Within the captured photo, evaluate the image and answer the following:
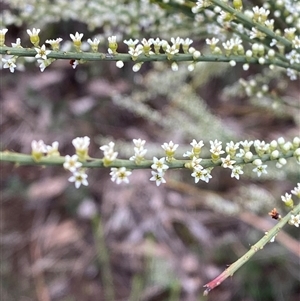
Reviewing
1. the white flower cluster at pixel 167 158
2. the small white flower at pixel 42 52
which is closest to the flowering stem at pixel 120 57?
the small white flower at pixel 42 52

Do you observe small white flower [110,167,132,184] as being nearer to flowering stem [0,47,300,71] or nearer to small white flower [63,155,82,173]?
small white flower [63,155,82,173]

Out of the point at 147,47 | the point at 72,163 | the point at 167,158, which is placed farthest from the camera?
the point at 147,47

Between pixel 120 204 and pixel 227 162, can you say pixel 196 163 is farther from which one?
pixel 120 204

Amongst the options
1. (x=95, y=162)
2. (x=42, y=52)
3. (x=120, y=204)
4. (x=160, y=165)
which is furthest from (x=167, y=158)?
(x=120, y=204)

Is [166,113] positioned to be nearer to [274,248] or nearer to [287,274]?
[274,248]

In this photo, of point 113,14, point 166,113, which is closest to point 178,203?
point 166,113

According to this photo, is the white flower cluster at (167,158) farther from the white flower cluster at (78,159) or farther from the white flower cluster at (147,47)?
the white flower cluster at (147,47)
